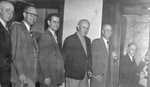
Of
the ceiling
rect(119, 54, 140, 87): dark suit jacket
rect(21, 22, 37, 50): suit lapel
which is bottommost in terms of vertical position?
rect(119, 54, 140, 87): dark suit jacket

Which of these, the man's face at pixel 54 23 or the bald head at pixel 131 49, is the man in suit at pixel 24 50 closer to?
the man's face at pixel 54 23

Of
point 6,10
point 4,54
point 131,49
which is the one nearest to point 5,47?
point 4,54

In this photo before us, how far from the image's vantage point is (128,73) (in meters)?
1.00

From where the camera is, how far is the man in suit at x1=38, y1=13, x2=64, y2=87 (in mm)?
1026

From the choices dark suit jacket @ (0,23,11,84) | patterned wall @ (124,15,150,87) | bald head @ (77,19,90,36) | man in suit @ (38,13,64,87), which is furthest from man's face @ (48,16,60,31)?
patterned wall @ (124,15,150,87)

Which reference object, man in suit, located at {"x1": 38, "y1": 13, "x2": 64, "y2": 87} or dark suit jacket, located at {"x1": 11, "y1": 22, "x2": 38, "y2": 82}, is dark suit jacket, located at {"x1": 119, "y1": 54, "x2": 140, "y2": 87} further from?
dark suit jacket, located at {"x1": 11, "y1": 22, "x2": 38, "y2": 82}

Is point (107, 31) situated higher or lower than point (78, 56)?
higher

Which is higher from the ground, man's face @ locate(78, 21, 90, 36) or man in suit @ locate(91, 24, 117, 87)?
man's face @ locate(78, 21, 90, 36)

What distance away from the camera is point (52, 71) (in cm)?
104

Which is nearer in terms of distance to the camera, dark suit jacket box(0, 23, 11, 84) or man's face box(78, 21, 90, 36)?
dark suit jacket box(0, 23, 11, 84)

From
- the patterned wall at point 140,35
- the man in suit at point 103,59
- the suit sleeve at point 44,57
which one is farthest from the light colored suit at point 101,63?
the suit sleeve at point 44,57

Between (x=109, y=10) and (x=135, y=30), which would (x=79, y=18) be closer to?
(x=109, y=10)

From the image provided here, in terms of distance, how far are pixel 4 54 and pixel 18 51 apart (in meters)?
0.07

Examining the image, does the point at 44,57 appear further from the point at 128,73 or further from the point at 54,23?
the point at 128,73
